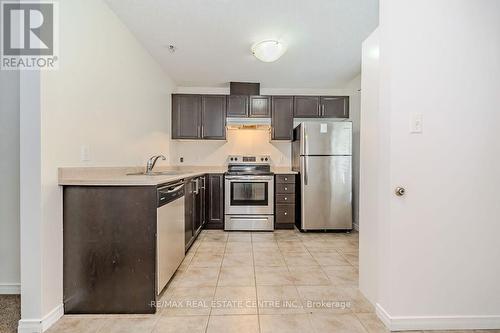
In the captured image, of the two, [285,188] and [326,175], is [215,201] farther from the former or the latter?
[326,175]

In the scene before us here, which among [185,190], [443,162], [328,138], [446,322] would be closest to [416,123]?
[443,162]

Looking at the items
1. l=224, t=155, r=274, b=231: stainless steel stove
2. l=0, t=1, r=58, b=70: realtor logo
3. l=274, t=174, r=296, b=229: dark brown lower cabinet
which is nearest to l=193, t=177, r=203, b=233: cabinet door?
l=224, t=155, r=274, b=231: stainless steel stove

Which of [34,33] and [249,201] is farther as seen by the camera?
[249,201]

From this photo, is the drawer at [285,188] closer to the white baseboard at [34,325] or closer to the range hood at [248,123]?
the range hood at [248,123]

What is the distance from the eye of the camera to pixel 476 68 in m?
1.63

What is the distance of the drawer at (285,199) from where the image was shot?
4.11 metres

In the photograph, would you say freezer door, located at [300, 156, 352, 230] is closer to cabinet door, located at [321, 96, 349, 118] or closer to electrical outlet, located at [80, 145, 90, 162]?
cabinet door, located at [321, 96, 349, 118]

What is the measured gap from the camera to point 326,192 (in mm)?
3924

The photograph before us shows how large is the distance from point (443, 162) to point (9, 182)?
3129 mm

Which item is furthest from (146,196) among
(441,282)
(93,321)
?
(441,282)

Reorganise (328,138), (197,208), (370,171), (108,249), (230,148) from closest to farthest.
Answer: (108,249) < (370,171) < (197,208) < (328,138) < (230,148)

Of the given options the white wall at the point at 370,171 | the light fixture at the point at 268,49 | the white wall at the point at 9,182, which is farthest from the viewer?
the light fixture at the point at 268,49

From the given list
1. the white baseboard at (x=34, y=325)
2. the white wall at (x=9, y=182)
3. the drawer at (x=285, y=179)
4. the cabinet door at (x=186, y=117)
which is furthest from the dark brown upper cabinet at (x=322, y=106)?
the white baseboard at (x=34, y=325)

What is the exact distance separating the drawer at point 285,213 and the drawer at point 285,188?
0.23 meters
